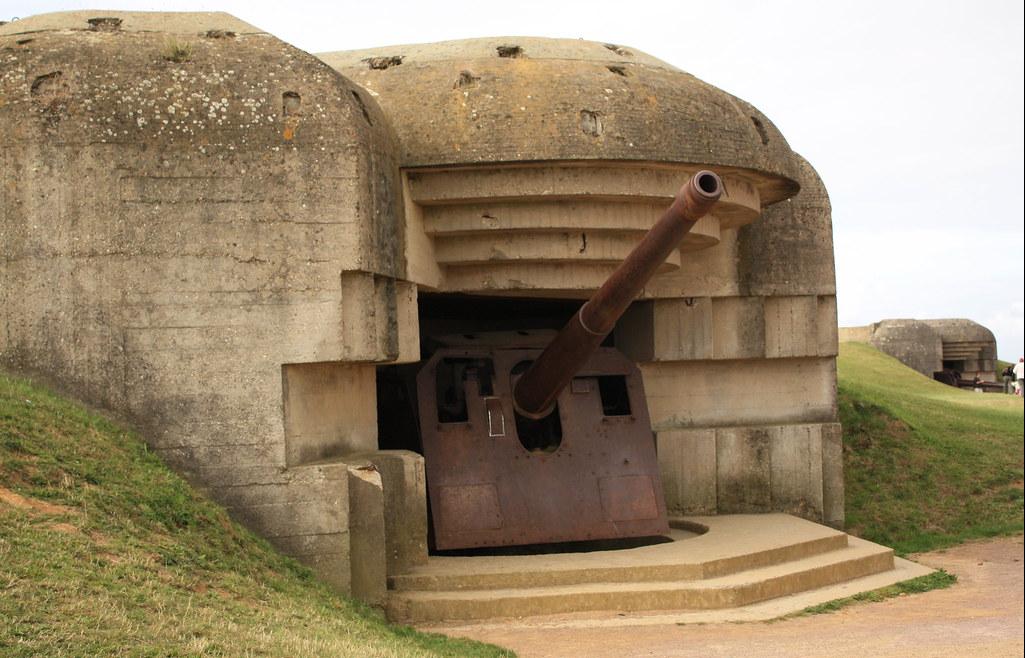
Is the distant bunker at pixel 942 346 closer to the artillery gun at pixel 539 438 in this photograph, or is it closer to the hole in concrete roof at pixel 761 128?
the hole in concrete roof at pixel 761 128

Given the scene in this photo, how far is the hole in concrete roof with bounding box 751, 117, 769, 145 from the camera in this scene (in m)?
12.1

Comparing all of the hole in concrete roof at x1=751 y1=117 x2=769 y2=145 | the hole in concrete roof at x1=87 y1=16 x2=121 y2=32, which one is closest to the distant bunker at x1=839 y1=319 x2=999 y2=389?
the hole in concrete roof at x1=751 y1=117 x2=769 y2=145

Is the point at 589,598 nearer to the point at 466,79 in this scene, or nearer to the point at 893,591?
the point at 893,591

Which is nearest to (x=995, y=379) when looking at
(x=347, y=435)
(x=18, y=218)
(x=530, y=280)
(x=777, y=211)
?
(x=777, y=211)

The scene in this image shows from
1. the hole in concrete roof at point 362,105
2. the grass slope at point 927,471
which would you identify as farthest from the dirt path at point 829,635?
the grass slope at point 927,471

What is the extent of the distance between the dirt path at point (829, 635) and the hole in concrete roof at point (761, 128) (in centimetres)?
415

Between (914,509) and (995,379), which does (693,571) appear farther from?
(995,379)

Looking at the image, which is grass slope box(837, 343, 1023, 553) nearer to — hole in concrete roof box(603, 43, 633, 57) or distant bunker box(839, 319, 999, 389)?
hole in concrete roof box(603, 43, 633, 57)

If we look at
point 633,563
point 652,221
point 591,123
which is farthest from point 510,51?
point 633,563

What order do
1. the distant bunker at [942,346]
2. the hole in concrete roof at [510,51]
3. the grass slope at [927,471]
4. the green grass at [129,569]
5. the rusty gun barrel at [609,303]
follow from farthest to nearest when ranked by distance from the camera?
1. the distant bunker at [942,346]
2. the grass slope at [927,471]
3. the hole in concrete roof at [510,51]
4. the rusty gun barrel at [609,303]
5. the green grass at [129,569]

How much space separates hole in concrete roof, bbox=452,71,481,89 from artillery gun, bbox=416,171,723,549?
6.67 ft

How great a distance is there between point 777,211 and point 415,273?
15.1ft

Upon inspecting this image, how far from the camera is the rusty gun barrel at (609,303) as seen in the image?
941 cm

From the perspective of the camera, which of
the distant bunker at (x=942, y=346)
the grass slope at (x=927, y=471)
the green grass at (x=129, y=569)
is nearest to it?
the green grass at (x=129, y=569)
